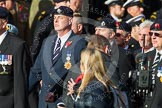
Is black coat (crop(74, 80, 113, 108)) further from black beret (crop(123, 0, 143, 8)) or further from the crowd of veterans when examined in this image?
black beret (crop(123, 0, 143, 8))

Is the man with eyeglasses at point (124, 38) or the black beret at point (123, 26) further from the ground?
the black beret at point (123, 26)

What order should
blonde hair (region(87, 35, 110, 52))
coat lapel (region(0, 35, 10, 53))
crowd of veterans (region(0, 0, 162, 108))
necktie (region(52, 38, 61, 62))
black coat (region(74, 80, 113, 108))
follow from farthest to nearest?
necktie (region(52, 38, 61, 62)) < coat lapel (region(0, 35, 10, 53)) < blonde hair (region(87, 35, 110, 52)) < crowd of veterans (region(0, 0, 162, 108)) < black coat (region(74, 80, 113, 108))

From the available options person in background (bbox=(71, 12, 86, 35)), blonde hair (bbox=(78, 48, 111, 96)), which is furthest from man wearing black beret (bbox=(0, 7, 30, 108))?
person in background (bbox=(71, 12, 86, 35))

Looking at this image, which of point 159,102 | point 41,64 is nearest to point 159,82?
point 159,102

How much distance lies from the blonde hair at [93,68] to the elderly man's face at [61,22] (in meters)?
2.09

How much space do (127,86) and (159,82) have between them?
76cm

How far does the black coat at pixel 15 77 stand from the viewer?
984 centimetres

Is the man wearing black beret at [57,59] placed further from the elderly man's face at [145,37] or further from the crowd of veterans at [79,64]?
the elderly man's face at [145,37]

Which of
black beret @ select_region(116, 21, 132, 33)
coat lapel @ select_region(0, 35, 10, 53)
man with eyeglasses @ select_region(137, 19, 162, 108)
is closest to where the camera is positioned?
coat lapel @ select_region(0, 35, 10, 53)

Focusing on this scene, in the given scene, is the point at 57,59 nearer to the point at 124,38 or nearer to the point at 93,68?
the point at 124,38

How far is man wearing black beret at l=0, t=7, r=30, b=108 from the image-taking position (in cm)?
985

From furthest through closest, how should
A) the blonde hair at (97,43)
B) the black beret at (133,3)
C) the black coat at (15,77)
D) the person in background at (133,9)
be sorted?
the black beret at (133,3) < the person in background at (133,9) < the black coat at (15,77) < the blonde hair at (97,43)

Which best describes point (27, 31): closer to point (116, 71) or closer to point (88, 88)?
point (116, 71)

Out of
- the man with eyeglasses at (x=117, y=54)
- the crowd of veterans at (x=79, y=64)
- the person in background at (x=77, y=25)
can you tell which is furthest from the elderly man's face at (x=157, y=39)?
the person in background at (x=77, y=25)
